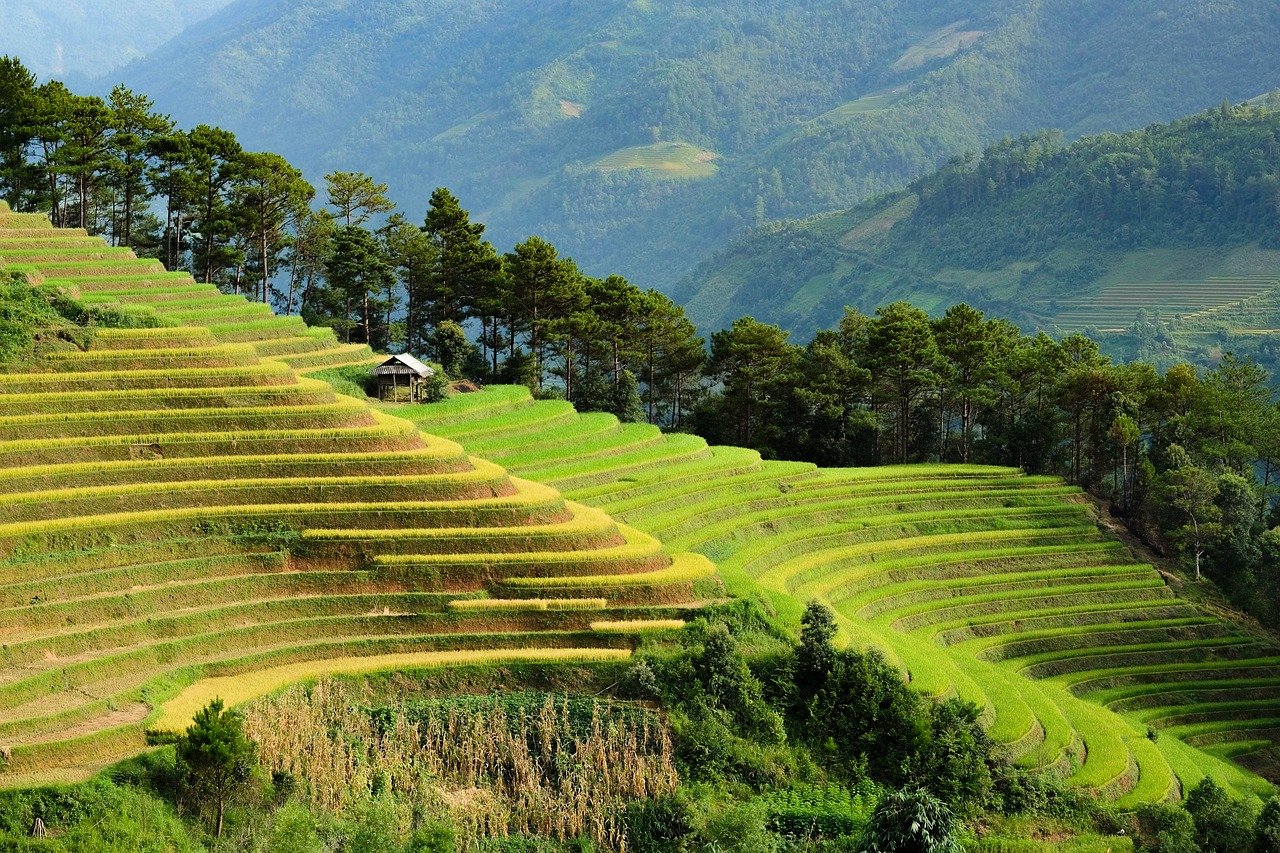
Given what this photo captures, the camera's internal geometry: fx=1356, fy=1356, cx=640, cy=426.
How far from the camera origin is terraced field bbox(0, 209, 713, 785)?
3083 centimetres

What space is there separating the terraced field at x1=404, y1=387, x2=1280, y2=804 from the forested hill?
246ft

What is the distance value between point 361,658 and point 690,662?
8.14 meters

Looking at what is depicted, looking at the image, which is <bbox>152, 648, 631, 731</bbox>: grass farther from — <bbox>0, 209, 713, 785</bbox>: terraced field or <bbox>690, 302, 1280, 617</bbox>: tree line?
<bbox>690, 302, 1280, 617</bbox>: tree line

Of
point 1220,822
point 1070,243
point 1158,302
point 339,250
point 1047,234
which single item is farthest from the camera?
point 1047,234

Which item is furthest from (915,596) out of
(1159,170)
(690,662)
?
(1159,170)

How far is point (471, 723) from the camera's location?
31531 mm

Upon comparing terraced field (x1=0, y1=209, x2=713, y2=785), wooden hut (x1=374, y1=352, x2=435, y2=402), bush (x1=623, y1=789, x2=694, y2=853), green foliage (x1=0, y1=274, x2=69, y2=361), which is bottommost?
bush (x1=623, y1=789, x2=694, y2=853)

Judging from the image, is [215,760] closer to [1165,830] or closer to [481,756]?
[481,756]

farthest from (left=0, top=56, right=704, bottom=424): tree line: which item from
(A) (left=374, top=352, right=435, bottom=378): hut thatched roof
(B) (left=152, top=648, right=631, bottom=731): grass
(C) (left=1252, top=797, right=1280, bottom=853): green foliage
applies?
(C) (left=1252, top=797, right=1280, bottom=853): green foliage

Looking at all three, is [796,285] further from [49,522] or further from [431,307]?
[49,522]

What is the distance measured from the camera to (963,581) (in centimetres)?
4991

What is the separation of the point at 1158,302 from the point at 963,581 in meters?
83.0

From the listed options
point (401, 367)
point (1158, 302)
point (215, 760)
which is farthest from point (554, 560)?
point (1158, 302)

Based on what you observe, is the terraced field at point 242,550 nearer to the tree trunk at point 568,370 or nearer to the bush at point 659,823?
the bush at point 659,823
